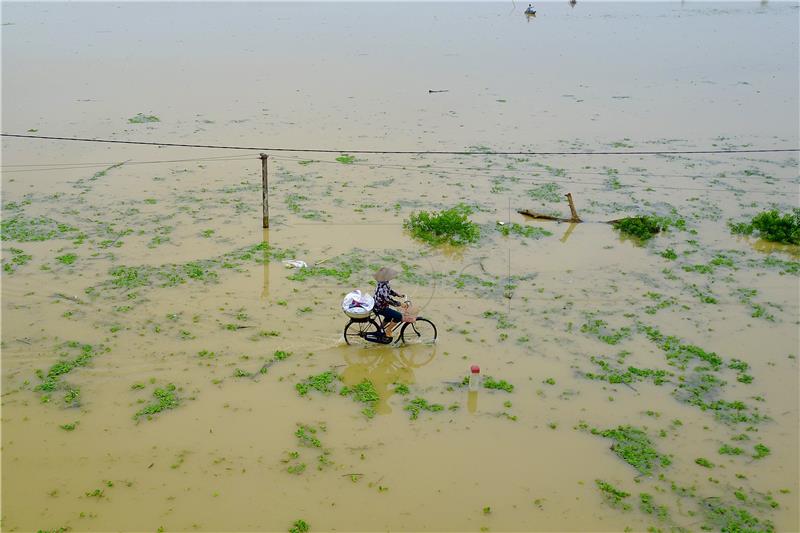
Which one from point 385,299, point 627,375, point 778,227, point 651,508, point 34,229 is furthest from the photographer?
point 778,227

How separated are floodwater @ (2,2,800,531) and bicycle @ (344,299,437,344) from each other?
191 mm

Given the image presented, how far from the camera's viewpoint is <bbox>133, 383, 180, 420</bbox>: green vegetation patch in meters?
8.32

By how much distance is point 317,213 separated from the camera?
14672 millimetres

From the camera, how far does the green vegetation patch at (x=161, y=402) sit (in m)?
8.32

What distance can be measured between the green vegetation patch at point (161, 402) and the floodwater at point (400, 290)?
0.04 m

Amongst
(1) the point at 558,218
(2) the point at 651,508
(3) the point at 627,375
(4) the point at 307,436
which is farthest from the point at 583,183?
(4) the point at 307,436

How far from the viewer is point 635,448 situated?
25.8 feet

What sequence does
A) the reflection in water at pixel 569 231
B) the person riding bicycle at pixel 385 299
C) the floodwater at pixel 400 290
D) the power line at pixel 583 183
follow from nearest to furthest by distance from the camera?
the floodwater at pixel 400 290 → the person riding bicycle at pixel 385 299 → the reflection in water at pixel 569 231 → the power line at pixel 583 183

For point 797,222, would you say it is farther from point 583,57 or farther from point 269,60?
point 269,60

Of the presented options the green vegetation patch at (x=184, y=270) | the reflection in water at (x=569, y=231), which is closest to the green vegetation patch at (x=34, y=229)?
the green vegetation patch at (x=184, y=270)

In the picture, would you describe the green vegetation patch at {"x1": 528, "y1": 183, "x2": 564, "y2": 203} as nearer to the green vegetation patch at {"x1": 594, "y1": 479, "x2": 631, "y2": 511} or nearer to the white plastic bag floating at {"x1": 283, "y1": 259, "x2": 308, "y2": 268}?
the white plastic bag floating at {"x1": 283, "y1": 259, "x2": 308, "y2": 268}

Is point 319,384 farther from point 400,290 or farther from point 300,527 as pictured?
point 400,290

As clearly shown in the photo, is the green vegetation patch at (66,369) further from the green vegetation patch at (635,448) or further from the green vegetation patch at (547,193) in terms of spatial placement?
the green vegetation patch at (547,193)

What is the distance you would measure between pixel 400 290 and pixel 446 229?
255cm
